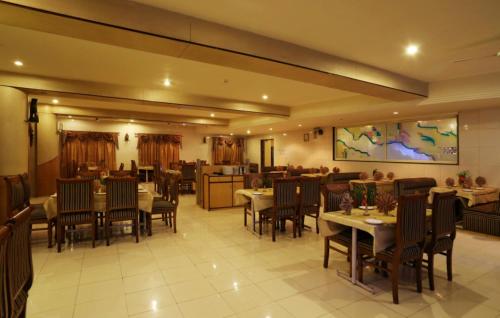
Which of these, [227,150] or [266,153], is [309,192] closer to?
[266,153]

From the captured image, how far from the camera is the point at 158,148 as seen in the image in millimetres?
12555

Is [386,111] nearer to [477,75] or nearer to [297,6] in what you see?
[477,75]

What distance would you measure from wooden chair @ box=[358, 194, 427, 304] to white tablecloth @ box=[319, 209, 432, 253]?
4.0 inches

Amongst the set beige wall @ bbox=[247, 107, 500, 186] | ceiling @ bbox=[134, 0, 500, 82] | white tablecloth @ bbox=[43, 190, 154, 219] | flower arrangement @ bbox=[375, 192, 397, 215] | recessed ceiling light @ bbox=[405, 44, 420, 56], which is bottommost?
white tablecloth @ bbox=[43, 190, 154, 219]

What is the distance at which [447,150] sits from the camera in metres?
6.24

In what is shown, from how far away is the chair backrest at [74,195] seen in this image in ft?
12.7

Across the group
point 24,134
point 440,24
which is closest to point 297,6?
point 440,24

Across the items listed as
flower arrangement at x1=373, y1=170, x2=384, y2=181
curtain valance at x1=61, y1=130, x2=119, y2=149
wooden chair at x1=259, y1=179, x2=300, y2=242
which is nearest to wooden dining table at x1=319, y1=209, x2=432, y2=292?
wooden chair at x1=259, y1=179, x2=300, y2=242

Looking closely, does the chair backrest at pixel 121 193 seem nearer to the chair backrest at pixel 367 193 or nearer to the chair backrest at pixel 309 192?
the chair backrest at pixel 309 192

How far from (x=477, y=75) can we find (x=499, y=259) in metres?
2.88

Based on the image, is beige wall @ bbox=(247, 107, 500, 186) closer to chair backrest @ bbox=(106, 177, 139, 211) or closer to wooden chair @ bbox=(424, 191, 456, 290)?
wooden chair @ bbox=(424, 191, 456, 290)

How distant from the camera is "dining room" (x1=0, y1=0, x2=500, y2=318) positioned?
8.23ft

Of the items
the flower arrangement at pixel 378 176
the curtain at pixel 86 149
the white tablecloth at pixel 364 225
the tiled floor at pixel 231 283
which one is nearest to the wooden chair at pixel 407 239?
the white tablecloth at pixel 364 225

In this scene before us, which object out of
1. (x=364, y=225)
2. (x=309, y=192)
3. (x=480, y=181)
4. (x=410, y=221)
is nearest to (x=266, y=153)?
Answer: (x=309, y=192)
